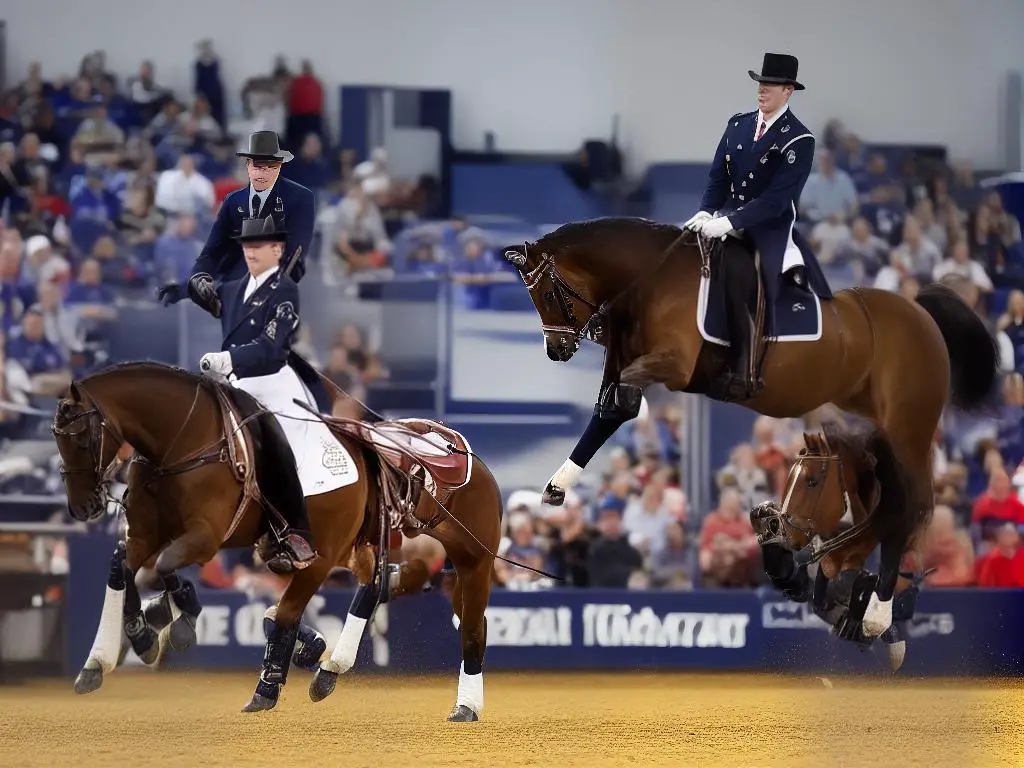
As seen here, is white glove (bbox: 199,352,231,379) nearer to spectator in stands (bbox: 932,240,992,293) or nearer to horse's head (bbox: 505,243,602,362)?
horse's head (bbox: 505,243,602,362)

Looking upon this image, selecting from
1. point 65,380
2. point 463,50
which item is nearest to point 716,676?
point 65,380

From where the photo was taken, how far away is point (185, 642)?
25.8ft

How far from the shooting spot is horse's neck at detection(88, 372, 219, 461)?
7.49 metres

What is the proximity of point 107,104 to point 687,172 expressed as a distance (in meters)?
5.57

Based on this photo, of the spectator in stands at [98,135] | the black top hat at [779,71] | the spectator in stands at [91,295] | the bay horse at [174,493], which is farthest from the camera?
the spectator in stands at [98,135]

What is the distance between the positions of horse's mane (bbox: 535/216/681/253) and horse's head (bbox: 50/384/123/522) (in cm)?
228

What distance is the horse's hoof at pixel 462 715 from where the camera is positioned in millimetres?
8945

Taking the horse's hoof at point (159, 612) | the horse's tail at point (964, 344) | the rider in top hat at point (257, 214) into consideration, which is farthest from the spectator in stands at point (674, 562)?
the horse's hoof at point (159, 612)

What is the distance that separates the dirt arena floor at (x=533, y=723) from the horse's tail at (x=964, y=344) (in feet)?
6.61

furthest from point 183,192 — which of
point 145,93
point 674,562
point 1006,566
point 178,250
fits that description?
point 1006,566

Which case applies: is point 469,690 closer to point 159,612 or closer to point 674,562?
point 159,612

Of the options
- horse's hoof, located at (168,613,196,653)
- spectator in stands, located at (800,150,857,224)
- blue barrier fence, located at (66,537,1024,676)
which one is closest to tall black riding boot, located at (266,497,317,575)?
horse's hoof, located at (168,613,196,653)

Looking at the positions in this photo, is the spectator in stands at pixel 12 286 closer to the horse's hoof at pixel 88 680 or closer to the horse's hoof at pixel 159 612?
the horse's hoof at pixel 159 612

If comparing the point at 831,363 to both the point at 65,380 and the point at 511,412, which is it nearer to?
the point at 511,412
